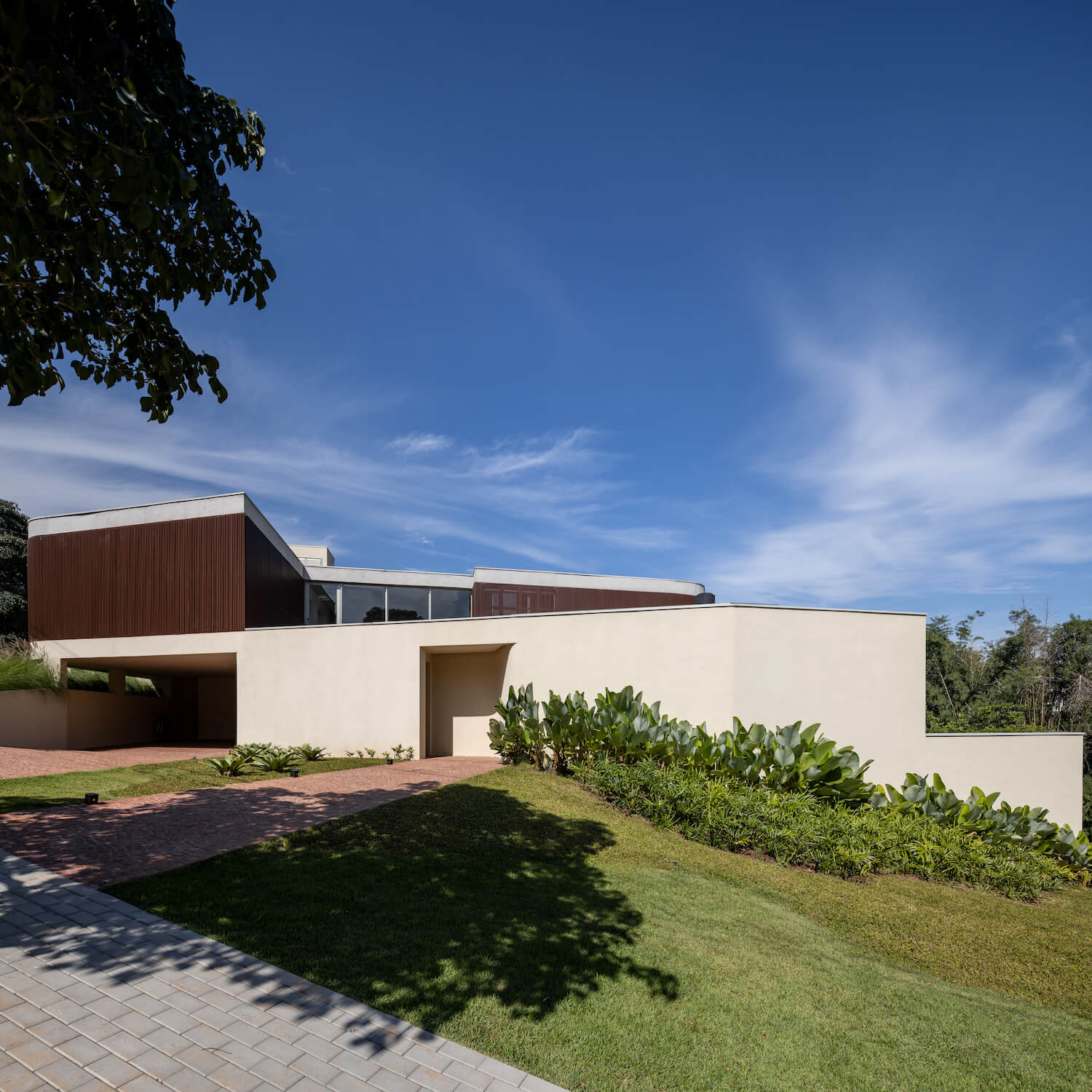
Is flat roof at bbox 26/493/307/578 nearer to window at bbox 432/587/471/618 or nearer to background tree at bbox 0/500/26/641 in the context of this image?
window at bbox 432/587/471/618

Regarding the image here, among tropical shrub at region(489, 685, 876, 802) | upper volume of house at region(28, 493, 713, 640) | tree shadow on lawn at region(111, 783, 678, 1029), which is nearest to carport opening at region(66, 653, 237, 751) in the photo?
upper volume of house at region(28, 493, 713, 640)

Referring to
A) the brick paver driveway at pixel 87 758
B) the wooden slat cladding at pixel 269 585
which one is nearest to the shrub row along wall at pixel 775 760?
the wooden slat cladding at pixel 269 585

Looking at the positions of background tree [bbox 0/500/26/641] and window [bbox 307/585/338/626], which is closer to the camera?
window [bbox 307/585/338/626]

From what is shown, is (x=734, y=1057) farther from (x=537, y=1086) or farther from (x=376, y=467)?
(x=376, y=467)

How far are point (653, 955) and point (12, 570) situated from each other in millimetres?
31016

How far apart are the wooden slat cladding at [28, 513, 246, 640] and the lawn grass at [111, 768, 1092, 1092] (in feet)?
31.5

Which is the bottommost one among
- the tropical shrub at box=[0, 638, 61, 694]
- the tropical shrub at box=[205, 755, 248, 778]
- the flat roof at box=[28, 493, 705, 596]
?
the tropical shrub at box=[205, 755, 248, 778]

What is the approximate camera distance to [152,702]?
20.5 metres

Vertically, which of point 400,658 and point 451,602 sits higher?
point 451,602

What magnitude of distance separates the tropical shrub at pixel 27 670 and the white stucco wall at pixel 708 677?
5854mm

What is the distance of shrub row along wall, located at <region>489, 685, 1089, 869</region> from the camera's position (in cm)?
934

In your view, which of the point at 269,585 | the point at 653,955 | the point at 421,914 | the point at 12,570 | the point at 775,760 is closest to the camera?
the point at 653,955

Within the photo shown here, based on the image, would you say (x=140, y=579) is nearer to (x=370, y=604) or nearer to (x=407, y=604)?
(x=370, y=604)

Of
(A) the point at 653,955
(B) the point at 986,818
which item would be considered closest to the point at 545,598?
(B) the point at 986,818
